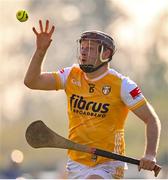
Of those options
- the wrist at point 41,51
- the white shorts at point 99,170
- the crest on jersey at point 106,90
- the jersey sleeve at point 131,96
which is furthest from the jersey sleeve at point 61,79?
the white shorts at point 99,170

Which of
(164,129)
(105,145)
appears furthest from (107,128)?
(164,129)

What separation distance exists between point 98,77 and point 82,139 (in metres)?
0.66

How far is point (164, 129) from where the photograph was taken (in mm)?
15484

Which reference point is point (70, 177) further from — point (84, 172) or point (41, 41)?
point (41, 41)

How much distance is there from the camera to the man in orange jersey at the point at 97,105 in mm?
9125

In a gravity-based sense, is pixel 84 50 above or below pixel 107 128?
above

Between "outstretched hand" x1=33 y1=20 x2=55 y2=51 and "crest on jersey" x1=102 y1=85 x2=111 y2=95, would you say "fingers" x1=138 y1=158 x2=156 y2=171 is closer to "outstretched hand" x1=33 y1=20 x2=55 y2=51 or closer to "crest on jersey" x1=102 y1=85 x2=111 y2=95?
"crest on jersey" x1=102 y1=85 x2=111 y2=95

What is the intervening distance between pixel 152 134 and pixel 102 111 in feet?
1.84

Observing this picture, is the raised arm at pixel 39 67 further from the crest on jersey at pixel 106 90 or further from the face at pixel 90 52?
the crest on jersey at pixel 106 90

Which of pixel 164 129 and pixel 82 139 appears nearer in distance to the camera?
pixel 82 139

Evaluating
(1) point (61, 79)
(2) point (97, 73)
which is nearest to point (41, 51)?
(1) point (61, 79)

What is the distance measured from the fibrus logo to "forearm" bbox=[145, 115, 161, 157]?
468mm

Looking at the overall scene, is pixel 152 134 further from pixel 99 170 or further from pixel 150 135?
pixel 99 170

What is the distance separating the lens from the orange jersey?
915 centimetres
